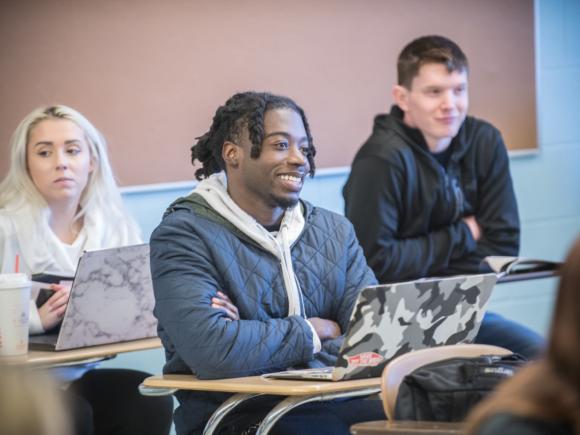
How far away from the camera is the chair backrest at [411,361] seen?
2200 mm

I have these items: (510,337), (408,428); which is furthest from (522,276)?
(408,428)

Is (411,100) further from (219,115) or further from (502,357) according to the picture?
(502,357)

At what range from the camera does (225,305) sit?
2707mm

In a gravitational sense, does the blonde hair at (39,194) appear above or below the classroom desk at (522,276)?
above

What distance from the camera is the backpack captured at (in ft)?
7.05

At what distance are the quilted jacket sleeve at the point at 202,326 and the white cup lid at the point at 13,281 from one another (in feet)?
1.70

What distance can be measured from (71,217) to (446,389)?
1.85 metres

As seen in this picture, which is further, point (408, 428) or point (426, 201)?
point (426, 201)

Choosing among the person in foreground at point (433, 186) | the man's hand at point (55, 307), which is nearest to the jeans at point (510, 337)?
the person in foreground at point (433, 186)

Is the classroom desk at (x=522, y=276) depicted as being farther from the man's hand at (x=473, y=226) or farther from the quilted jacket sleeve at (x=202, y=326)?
the quilted jacket sleeve at (x=202, y=326)

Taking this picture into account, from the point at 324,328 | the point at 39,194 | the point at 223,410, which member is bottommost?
the point at 223,410

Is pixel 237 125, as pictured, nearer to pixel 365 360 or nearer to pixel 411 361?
pixel 365 360

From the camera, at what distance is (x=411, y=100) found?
390cm

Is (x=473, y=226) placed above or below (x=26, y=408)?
below
